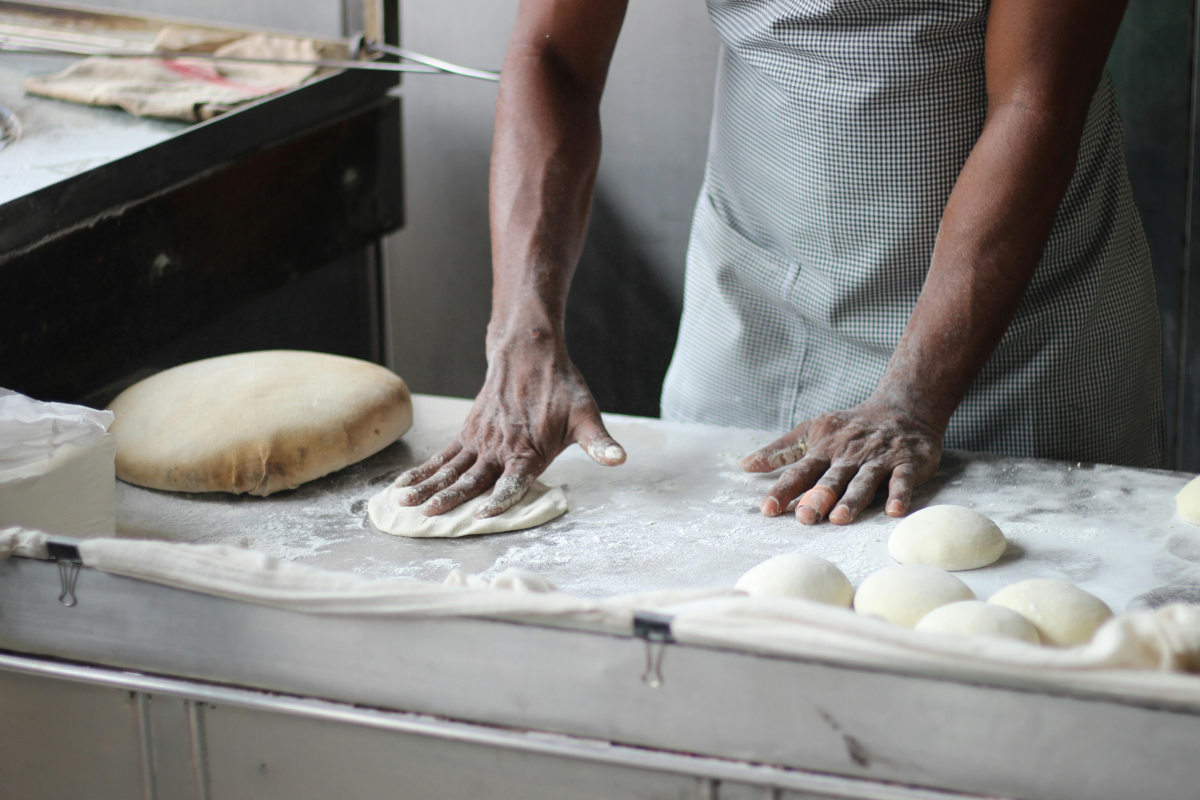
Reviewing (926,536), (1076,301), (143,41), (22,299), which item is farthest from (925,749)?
(143,41)

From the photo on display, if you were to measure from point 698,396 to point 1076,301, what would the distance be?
621 millimetres

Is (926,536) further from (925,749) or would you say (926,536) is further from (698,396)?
(698,396)

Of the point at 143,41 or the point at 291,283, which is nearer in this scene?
the point at 291,283

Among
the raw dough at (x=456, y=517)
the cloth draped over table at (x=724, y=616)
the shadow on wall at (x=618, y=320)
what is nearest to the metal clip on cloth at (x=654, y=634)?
the cloth draped over table at (x=724, y=616)

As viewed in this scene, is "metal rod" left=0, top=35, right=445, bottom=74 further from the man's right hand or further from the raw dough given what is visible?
the raw dough

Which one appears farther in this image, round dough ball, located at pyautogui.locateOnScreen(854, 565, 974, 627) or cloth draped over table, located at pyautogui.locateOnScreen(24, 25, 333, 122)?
cloth draped over table, located at pyautogui.locateOnScreen(24, 25, 333, 122)

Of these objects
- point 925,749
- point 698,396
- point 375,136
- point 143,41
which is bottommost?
point 698,396

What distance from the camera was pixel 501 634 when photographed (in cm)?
70

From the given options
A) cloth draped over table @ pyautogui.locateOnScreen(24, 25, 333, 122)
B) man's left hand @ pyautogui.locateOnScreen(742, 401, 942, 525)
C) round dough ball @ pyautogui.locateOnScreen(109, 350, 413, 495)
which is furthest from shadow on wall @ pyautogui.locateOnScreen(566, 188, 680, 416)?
man's left hand @ pyautogui.locateOnScreen(742, 401, 942, 525)

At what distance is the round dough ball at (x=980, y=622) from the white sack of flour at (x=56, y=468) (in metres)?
0.84

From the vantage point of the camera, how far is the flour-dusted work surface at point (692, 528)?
1.03 meters

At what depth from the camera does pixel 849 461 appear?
1193 millimetres

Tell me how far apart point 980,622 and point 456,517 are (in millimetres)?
615

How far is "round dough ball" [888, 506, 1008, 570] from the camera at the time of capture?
1021 mm
